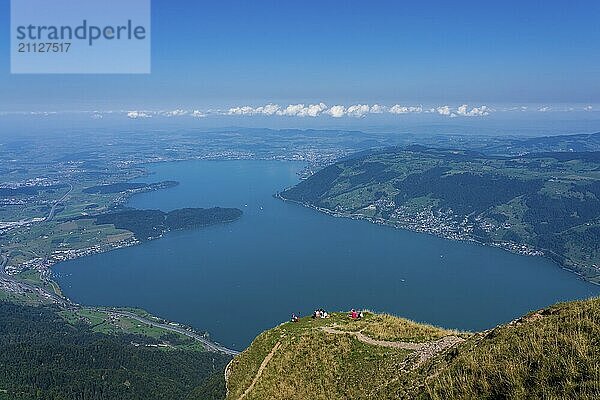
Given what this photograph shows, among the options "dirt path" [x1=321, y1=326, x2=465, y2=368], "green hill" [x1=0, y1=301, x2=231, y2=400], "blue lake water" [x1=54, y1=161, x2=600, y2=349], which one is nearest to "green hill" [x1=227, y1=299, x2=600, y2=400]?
"dirt path" [x1=321, y1=326, x2=465, y2=368]

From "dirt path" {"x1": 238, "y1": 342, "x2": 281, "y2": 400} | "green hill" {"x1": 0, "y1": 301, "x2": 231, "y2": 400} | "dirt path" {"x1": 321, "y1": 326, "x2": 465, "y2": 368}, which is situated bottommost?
"green hill" {"x1": 0, "y1": 301, "x2": 231, "y2": 400}

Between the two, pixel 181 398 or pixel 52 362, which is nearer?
pixel 181 398

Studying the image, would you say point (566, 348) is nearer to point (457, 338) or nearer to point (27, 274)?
point (457, 338)

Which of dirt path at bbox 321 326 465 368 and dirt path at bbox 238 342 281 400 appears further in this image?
dirt path at bbox 238 342 281 400

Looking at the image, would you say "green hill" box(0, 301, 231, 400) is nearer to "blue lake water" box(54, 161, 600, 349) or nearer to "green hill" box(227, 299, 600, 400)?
"blue lake water" box(54, 161, 600, 349)

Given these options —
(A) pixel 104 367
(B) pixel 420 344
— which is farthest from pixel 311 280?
(B) pixel 420 344

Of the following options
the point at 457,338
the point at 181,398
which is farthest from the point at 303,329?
the point at 181,398

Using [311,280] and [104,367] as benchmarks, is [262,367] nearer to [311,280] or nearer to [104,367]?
[104,367]
